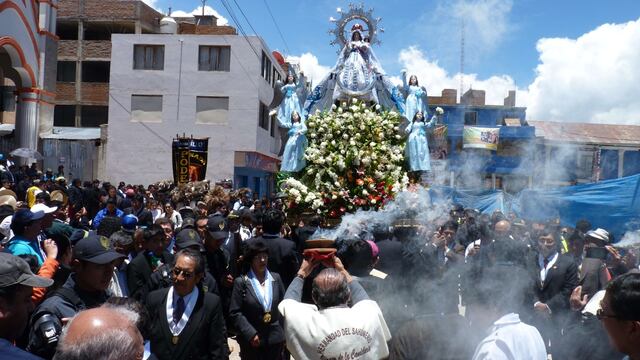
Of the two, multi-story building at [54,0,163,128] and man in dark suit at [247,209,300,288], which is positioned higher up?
multi-story building at [54,0,163,128]

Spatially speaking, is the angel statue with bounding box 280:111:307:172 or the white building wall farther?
the white building wall

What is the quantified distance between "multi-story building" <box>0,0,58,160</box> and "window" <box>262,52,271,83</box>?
11755 mm

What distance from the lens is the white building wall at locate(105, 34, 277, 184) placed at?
29641mm

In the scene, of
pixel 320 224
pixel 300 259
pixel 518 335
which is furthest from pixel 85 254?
pixel 320 224

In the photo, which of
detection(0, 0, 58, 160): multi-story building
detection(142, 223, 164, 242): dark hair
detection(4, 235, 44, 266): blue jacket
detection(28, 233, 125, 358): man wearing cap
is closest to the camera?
detection(28, 233, 125, 358): man wearing cap

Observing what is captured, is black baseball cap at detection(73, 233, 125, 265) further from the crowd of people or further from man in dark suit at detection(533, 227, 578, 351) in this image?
man in dark suit at detection(533, 227, 578, 351)

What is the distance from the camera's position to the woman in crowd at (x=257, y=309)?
192 inches

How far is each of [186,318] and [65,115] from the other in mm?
32957

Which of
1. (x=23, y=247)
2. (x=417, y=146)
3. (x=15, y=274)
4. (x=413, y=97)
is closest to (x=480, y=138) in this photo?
(x=413, y=97)

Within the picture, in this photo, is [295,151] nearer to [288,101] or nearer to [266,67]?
[288,101]

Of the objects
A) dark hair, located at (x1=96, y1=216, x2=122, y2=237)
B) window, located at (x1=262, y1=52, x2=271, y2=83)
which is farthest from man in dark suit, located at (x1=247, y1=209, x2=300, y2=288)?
window, located at (x1=262, y1=52, x2=271, y2=83)

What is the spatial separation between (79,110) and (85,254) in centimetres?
3215

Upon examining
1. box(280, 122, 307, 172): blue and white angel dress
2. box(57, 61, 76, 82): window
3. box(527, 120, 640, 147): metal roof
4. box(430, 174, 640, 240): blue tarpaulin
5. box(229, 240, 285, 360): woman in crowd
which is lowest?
box(229, 240, 285, 360): woman in crowd

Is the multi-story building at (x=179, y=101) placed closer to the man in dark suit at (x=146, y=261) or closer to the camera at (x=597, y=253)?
the man in dark suit at (x=146, y=261)
